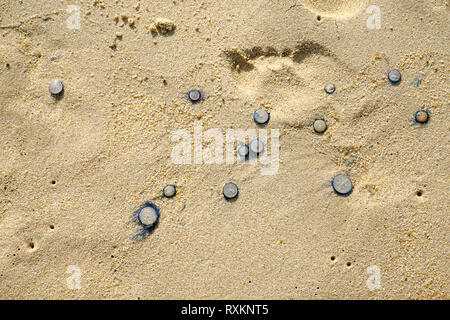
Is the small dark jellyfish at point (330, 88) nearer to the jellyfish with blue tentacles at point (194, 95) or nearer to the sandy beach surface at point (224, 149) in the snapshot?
the sandy beach surface at point (224, 149)

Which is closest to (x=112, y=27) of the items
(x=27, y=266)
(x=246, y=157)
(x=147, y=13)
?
(x=147, y=13)

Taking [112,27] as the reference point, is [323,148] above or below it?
below

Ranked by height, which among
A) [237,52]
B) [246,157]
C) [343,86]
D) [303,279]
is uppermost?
[237,52]

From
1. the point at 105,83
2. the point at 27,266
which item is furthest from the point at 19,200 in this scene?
the point at 105,83

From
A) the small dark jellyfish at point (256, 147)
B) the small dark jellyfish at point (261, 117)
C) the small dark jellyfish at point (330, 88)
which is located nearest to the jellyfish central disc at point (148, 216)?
the small dark jellyfish at point (256, 147)

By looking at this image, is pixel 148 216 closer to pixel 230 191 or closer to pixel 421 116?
pixel 230 191

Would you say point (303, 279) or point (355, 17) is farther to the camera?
point (355, 17)

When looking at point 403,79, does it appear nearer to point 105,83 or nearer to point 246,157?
point 246,157

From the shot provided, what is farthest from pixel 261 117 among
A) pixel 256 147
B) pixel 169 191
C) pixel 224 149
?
pixel 169 191
